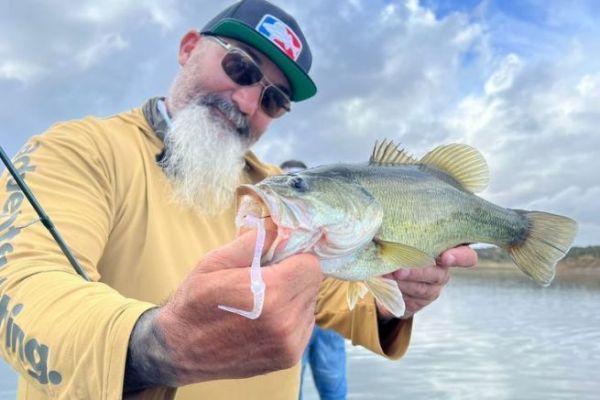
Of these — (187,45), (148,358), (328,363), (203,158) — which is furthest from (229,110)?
(328,363)

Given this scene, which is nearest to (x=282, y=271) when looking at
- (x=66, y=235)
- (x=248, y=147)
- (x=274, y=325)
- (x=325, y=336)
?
(x=274, y=325)

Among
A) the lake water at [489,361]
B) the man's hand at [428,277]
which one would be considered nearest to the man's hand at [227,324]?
the man's hand at [428,277]

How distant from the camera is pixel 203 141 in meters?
2.55

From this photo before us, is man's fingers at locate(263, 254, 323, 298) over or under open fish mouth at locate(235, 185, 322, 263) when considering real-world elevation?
under

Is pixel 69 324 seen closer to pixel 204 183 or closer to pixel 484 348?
pixel 204 183

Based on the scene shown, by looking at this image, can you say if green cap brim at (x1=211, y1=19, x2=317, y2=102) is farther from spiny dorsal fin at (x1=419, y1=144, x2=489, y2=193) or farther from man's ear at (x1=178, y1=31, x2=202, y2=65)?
spiny dorsal fin at (x1=419, y1=144, x2=489, y2=193)

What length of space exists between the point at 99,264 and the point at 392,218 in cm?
99

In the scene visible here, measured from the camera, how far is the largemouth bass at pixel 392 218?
1322 millimetres

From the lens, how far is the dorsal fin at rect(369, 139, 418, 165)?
220cm

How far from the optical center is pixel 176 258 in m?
1.97

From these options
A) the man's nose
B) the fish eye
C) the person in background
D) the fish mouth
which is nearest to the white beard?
the man's nose

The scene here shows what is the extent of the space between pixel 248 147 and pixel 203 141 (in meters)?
0.36

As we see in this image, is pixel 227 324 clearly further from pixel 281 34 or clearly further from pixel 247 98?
pixel 281 34

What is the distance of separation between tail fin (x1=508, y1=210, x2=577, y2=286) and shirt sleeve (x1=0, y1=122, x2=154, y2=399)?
1.79 metres
